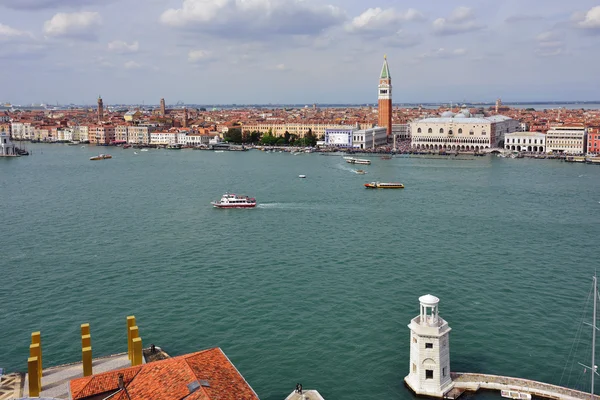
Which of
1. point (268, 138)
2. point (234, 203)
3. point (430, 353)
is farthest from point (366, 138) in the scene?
point (430, 353)

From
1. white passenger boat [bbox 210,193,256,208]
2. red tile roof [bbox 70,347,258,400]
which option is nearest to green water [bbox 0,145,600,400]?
white passenger boat [bbox 210,193,256,208]

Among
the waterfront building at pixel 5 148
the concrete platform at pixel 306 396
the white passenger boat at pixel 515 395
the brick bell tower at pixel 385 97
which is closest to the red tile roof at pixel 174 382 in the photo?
the concrete platform at pixel 306 396

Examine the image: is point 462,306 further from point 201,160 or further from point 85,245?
point 201,160

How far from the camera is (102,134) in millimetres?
40562

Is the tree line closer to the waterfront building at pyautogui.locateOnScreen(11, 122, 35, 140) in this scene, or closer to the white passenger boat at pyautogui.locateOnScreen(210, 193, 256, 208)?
the waterfront building at pyautogui.locateOnScreen(11, 122, 35, 140)

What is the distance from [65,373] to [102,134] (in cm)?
3766

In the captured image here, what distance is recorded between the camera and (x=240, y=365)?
220 inches

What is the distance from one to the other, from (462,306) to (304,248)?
3540 millimetres

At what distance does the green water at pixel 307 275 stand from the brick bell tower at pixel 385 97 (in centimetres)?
1990

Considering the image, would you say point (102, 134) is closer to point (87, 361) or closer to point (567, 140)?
point (567, 140)

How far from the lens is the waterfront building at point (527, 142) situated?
97.5ft

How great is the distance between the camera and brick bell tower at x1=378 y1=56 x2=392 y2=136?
3611 centimetres

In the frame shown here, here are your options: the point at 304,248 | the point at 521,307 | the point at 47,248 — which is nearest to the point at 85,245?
the point at 47,248

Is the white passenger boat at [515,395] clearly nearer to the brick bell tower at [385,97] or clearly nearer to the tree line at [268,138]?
the tree line at [268,138]
